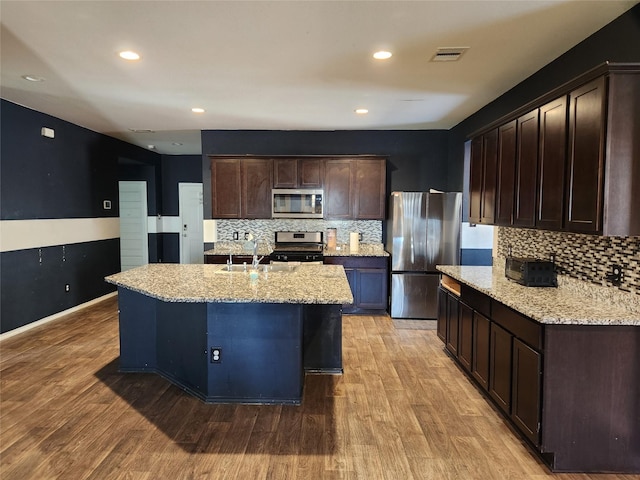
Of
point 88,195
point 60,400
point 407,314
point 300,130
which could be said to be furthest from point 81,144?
point 407,314

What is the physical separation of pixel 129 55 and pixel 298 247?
330cm

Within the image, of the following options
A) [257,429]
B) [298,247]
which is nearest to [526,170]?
[257,429]

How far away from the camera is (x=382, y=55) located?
3100 millimetres

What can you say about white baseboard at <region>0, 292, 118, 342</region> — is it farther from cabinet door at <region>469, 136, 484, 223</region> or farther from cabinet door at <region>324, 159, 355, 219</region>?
cabinet door at <region>469, 136, 484, 223</region>

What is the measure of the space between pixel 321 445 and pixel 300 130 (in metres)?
4.55

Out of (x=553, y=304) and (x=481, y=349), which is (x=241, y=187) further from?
(x=553, y=304)

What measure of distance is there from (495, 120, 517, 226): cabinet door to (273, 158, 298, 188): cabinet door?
2.94 metres

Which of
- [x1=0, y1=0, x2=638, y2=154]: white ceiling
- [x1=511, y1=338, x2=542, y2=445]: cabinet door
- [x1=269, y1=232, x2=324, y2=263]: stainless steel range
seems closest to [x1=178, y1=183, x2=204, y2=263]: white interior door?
[x1=269, y1=232, x2=324, y2=263]: stainless steel range

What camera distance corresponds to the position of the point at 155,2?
92.4 inches

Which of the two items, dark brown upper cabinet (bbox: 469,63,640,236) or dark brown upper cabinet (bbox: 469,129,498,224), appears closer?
dark brown upper cabinet (bbox: 469,63,640,236)

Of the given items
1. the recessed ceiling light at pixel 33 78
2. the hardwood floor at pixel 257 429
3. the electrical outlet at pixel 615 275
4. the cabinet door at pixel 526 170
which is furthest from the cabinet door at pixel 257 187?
the electrical outlet at pixel 615 275

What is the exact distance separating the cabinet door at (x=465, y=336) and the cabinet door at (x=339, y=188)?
2.56 meters

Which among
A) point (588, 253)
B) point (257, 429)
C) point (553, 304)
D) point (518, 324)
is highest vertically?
point (588, 253)

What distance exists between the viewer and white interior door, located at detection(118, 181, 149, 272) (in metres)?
8.41
